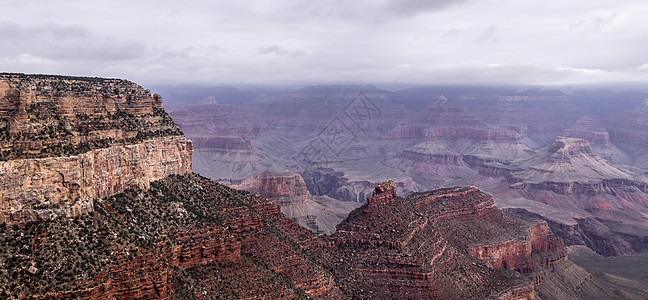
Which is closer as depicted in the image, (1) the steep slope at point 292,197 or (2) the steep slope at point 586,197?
(2) the steep slope at point 586,197

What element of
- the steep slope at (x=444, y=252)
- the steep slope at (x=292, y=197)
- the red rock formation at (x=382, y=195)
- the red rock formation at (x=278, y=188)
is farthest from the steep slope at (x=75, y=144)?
the red rock formation at (x=278, y=188)

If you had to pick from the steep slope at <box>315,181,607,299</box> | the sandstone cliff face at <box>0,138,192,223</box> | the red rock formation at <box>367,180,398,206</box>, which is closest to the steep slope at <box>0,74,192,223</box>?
the sandstone cliff face at <box>0,138,192,223</box>

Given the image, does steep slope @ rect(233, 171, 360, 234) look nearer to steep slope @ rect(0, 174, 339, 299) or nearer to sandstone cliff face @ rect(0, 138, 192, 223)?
steep slope @ rect(0, 174, 339, 299)

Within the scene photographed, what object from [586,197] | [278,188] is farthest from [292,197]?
[586,197]

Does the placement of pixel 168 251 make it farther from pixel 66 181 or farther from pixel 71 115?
pixel 71 115

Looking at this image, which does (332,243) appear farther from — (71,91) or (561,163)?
(561,163)

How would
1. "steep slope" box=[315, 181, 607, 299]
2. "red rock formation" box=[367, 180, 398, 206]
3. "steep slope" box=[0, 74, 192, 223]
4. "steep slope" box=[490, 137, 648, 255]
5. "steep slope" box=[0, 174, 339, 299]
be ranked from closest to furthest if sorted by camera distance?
"steep slope" box=[0, 174, 339, 299], "steep slope" box=[0, 74, 192, 223], "steep slope" box=[315, 181, 607, 299], "red rock formation" box=[367, 180, 398, 206], "steep slope" box=[490, 137, 648, 255]

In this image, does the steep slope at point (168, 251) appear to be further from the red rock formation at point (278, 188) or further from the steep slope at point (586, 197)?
the steep slope at point (586, 197)

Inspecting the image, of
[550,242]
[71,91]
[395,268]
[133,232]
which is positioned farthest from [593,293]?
[71,91]
